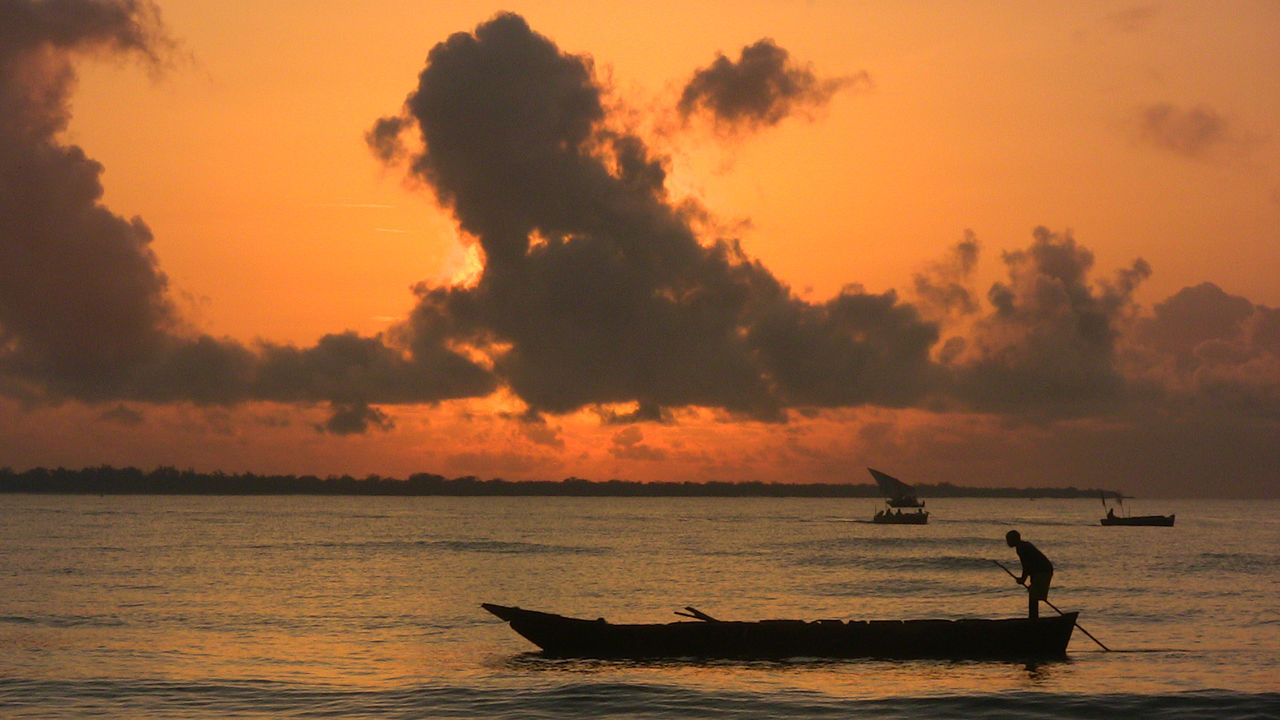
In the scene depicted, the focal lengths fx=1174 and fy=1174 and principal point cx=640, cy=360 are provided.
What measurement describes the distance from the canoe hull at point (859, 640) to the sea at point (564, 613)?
0.35 meters

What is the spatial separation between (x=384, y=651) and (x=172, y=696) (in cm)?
833

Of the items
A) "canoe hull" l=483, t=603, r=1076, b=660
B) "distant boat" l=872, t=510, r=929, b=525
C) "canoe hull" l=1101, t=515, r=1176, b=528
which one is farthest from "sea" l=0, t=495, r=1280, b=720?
"canoe hull" l=1101, t=515, r=1176, b=528

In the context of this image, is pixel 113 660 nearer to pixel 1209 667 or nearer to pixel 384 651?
Answer: pixel 384 651

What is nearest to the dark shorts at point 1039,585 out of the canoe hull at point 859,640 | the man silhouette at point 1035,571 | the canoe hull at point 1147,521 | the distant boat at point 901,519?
the man silhouette at point 1035,571

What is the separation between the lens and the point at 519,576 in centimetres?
6881

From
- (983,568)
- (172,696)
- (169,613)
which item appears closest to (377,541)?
(983,568)

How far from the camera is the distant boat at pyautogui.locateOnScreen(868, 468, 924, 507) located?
165250 mm

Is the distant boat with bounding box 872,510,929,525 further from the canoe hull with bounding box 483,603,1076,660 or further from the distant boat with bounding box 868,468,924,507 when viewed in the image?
the canoe hull with bounding box 483,603,1076,660

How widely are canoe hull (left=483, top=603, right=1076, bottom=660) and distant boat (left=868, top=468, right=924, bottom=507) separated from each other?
452 feet

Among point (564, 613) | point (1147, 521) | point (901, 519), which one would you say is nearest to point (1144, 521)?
point (1147, 521)

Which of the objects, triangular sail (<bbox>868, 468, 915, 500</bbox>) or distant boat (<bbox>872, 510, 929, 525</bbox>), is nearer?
distant boat (<bbox>872, 510, 929, 525</bbox>)

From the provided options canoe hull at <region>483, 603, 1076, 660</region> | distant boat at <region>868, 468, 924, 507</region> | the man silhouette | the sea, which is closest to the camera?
the sea

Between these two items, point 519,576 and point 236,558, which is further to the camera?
point 236,558

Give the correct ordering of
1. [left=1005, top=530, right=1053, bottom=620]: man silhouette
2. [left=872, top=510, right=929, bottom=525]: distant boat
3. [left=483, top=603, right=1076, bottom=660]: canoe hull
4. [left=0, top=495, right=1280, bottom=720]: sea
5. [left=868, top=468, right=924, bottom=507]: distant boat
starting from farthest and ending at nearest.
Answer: [left=868, top=468, right=924, bottom=507]: distant boat, [left=872, top=510, right=929, bottom=525]: distant boat, [left=1005, top=530, right=1053, bottom=620]: man silhouette, [left=483, top=603, right=1076, bottom=660]: canoe hull, [left=0, top=495, right=1280, bottom=720]: sea
